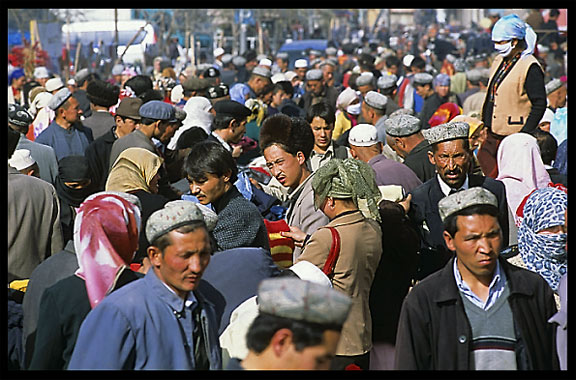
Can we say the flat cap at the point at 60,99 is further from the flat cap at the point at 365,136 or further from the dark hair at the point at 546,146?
the dark hair at the point at 546,146

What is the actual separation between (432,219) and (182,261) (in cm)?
225

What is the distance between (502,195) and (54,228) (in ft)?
9.14

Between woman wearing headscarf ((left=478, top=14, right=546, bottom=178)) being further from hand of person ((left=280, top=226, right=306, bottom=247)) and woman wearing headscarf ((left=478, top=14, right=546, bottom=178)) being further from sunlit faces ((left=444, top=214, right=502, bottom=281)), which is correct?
sunlit faces ((left=444, top=214, right=502, bottom=281))

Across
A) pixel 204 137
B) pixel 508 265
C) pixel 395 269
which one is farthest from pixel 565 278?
pixel 204 137

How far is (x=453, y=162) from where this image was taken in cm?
563

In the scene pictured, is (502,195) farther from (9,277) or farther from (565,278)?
(9,277)

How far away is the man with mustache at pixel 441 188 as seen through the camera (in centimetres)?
546

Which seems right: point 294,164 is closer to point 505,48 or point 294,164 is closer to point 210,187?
point 210,187

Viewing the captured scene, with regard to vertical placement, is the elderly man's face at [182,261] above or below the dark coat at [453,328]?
above

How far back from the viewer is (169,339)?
3523mm

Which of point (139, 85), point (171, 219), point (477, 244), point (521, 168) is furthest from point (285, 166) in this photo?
point (139, 85)

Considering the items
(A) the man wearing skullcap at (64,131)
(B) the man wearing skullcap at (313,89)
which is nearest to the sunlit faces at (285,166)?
(A) the man wearing skullcap at (64,131)

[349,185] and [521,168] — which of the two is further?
[521,168]

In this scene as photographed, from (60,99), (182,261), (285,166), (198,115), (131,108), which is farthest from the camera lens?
(198,115)
